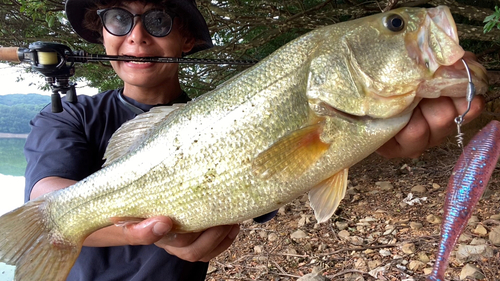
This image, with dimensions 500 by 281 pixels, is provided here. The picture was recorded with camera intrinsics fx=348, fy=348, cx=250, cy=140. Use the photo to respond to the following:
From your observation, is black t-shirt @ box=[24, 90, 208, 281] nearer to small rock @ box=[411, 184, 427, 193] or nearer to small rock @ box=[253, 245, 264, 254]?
small rock @ box=[253, 245, 264, 254]

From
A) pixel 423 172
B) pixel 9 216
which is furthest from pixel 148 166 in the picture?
pixel 423 172

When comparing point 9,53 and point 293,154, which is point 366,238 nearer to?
point 293,154

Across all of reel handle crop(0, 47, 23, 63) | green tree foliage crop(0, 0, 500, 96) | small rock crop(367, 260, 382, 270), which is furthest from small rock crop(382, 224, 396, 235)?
reel handle crop(0, 47, 23, 63)

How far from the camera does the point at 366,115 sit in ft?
4.88

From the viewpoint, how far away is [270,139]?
1.55 metres

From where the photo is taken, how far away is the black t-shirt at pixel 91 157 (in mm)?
2111

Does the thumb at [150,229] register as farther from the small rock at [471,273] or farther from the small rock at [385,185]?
the small rock at [385,185]

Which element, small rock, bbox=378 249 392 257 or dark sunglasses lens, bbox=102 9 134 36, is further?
small rock, bbox=378 249 392 257

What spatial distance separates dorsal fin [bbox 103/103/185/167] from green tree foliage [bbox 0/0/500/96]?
263 centimetres

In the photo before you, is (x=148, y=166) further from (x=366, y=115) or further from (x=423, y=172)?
(x=423, y=172)

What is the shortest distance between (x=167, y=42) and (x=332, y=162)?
66.8 inches

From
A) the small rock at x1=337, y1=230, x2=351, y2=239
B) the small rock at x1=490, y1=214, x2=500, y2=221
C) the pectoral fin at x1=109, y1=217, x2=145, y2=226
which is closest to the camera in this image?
the pectoral fin at x1=109, y1=217, x2=145, y2=226

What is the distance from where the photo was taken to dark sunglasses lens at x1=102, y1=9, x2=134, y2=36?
2.47 meters

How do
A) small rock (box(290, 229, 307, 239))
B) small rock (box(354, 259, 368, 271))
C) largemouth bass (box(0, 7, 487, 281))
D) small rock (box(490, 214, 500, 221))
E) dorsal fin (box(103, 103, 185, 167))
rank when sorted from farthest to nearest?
small rock (box(290, 229, 307, 239))
small rock (box(490, 214, 500, 221))
small rock (box(354, 259, 368, 271))
dorsal fin (box(103, 103, 185, 167))
largemouth bass (box(0, 7, 487, 281))
